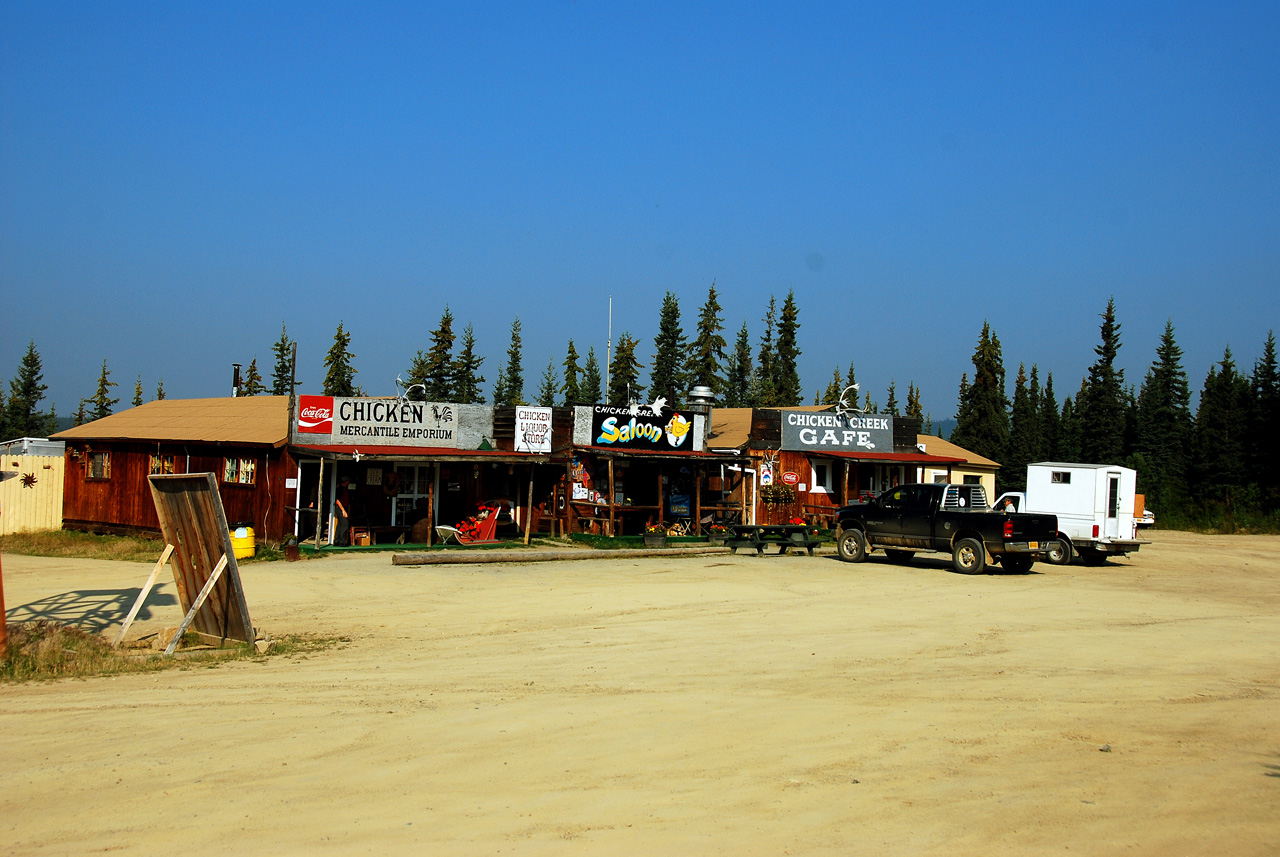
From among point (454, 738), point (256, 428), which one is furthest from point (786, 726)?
point (256, 428)

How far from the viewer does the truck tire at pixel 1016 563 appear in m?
21.2

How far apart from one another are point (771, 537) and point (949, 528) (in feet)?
18.0

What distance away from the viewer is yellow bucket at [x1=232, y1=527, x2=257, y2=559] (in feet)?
69.8

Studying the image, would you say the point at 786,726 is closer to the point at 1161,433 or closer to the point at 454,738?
the point at 454,738

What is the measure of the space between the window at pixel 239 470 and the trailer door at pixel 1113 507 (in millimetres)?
21945

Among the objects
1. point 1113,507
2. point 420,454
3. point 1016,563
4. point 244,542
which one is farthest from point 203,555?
point 1113,507

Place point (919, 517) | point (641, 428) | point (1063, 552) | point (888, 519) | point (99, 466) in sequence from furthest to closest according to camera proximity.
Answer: point (641, 428) < point (99, 466) < point (1063, 552) < point (888, 519) < point (919, 517)

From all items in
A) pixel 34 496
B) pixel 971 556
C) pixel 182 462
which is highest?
pixel 182 462

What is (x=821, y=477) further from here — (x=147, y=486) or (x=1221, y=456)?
(x=1221, y=456)

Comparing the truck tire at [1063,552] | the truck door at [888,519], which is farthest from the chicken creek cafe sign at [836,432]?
the truck tire at [1063,552]

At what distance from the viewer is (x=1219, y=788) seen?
241 inches

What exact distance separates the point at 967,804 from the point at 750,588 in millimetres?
11790

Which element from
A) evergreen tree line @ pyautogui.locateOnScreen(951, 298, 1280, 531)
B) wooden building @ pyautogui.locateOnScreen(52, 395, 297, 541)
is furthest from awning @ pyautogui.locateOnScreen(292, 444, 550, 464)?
evergreen tree line @ pyautogui.locateOnScreen(951, 298, 1280, 531)

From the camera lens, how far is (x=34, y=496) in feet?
94.0
